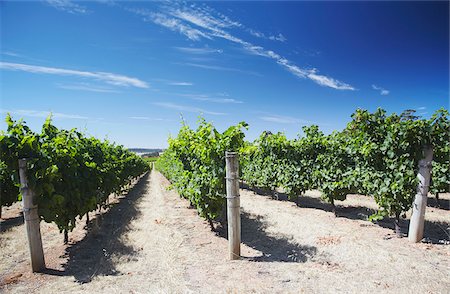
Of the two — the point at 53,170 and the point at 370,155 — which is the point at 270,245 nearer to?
the point at 370,155

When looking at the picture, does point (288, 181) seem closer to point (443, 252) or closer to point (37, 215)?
point (443, 252)

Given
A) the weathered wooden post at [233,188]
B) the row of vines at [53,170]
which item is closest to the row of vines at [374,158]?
the weathered wooden post at [233,188]

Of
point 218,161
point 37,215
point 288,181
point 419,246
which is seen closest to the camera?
point 37,215

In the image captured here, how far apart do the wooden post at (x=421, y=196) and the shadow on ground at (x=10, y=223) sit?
1171cm

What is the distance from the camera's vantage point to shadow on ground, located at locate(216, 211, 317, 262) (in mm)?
5367

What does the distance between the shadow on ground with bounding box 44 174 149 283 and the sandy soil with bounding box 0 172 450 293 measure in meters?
0.02

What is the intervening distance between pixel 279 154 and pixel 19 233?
10.3 m

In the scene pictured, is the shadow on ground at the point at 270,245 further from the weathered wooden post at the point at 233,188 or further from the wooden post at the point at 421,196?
the wooden post at the point at 421,196

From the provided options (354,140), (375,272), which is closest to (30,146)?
(375,272)

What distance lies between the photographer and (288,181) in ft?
34.9

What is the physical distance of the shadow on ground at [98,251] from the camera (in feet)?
16.0

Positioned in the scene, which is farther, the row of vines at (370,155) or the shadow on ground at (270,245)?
the row of vines at (370,155)

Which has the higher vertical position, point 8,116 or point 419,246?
point 8,116

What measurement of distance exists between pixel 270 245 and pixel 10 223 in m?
9.10
